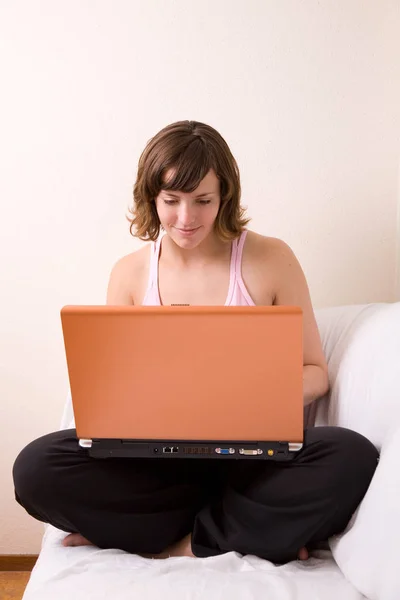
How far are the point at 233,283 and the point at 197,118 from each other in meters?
0.53

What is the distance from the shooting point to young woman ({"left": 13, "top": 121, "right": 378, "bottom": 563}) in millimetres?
1341

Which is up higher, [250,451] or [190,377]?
[190,377]

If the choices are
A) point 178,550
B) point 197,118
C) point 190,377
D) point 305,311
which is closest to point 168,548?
point 178,550

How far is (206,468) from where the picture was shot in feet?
5.08

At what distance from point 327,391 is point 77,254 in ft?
2.57

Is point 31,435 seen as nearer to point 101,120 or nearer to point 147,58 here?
point 101,120

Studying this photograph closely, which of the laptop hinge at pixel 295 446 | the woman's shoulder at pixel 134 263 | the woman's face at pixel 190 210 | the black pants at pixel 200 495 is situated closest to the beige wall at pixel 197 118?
the woman's shoulder at pixel 134 263

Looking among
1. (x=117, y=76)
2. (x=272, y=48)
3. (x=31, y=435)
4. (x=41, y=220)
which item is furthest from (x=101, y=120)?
(x=31, y=435)

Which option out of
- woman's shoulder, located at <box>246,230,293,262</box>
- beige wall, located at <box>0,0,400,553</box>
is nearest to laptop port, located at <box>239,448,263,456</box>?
woman's shoulder, located at <box>246,230,293,262</box>

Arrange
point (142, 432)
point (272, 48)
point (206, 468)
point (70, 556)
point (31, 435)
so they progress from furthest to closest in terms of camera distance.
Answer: point (31, 435) < point (272, 48) < point (206, 468) < point (70, 556) < point (142, 432)

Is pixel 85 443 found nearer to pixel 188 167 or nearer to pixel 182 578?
pixel 182 578

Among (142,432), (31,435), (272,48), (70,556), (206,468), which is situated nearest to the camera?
(142,432)

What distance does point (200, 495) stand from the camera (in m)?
1.54

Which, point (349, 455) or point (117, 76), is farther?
point (117, 76)
